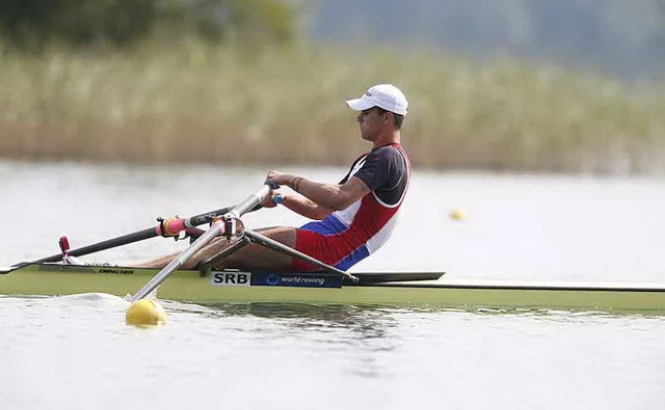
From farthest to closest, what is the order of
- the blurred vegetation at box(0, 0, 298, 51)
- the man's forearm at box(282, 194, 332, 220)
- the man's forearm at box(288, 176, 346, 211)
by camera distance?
the blurred vegetation at box(0, 0, 298, 51), the man's forearm at box(282, 194, 332, 220), the man's forearm at box(288, 176, 346, 211)

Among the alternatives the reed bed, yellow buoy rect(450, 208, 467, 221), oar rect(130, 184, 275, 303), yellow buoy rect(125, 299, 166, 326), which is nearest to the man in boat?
oar rect(130, 184, 275, 303)

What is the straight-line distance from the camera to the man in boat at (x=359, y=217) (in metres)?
10.8

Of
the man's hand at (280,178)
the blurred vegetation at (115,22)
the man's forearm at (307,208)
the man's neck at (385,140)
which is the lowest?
the man's forearm at (307,208)

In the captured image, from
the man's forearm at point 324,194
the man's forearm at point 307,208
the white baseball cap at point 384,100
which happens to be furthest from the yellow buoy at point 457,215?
the man's forearm at point 324,194

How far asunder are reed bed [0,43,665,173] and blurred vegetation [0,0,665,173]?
2 centimetres

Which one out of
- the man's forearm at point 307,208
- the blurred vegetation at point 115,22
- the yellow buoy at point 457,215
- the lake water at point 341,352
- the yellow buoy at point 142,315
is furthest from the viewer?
the blurred vegetation at point 115,22

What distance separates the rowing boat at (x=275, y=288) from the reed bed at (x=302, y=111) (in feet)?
40.1

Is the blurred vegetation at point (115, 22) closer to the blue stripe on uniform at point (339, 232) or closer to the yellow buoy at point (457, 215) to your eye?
the yellow buoy at point (457, 215)

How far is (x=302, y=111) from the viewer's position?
2403 cm

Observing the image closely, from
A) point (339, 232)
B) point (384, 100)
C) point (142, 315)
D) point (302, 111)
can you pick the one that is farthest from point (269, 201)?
point (302, 111)

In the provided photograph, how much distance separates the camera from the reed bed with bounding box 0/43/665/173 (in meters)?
23.2

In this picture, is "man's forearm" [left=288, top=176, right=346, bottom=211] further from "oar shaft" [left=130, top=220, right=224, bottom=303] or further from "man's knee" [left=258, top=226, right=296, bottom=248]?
"oar shaft" [left=130, top=220, right=224, bottom=303]

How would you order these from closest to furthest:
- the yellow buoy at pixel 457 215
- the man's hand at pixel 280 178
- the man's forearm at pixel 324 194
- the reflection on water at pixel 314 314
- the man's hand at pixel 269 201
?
1. the reflection on water at pixel 314 314
2. the man's forearm at pixel 324 194
3. the man's hand at pixel 280 178
4. the man's hand at pixel 269 201
5. the yellow buoy at pixel 457 215

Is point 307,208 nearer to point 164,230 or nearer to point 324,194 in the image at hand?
point 324,194
